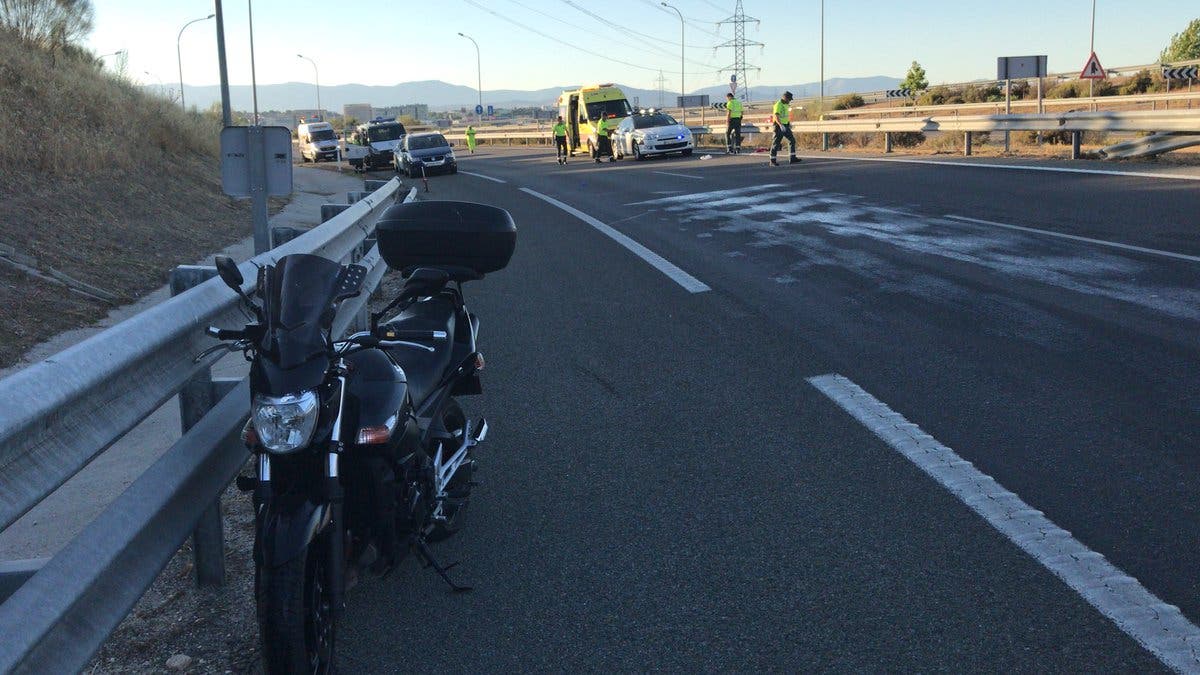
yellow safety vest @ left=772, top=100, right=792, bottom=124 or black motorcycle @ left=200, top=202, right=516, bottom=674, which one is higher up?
yellow safety vest @ left=772, top=100, right=792, bottom=124

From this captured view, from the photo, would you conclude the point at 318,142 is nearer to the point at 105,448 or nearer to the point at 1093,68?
the point at 1093,68

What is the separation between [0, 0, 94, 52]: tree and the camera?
93.8 ft

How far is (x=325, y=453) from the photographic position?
3.37 m

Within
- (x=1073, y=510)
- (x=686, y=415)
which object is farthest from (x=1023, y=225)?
(x=1073, y=510)

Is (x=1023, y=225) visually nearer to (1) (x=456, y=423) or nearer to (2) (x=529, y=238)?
(2) (x=529, y=238)

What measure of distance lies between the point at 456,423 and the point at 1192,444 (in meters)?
3.36

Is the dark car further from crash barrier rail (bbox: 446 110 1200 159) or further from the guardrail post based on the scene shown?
the guardrail post

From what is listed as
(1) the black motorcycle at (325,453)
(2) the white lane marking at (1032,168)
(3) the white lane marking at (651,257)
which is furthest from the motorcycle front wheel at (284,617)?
(2) the white lane marking at (1032,168)

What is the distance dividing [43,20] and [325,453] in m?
31.7

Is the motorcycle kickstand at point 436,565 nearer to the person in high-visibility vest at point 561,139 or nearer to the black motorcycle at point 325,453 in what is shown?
the black motorcycle at point 325,453

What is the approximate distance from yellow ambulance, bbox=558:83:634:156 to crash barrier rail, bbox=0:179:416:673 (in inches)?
1536

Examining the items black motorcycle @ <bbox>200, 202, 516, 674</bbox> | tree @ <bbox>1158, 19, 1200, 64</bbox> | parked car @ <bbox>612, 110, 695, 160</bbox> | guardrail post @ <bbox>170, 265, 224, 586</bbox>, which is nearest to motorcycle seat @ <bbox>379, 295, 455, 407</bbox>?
black motorcycle @ <bbox>200, 202, 516, 674</bbox>

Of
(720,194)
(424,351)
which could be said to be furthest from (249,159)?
(720,194)

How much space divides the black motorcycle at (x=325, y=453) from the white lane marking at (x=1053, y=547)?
→ 212 cm
